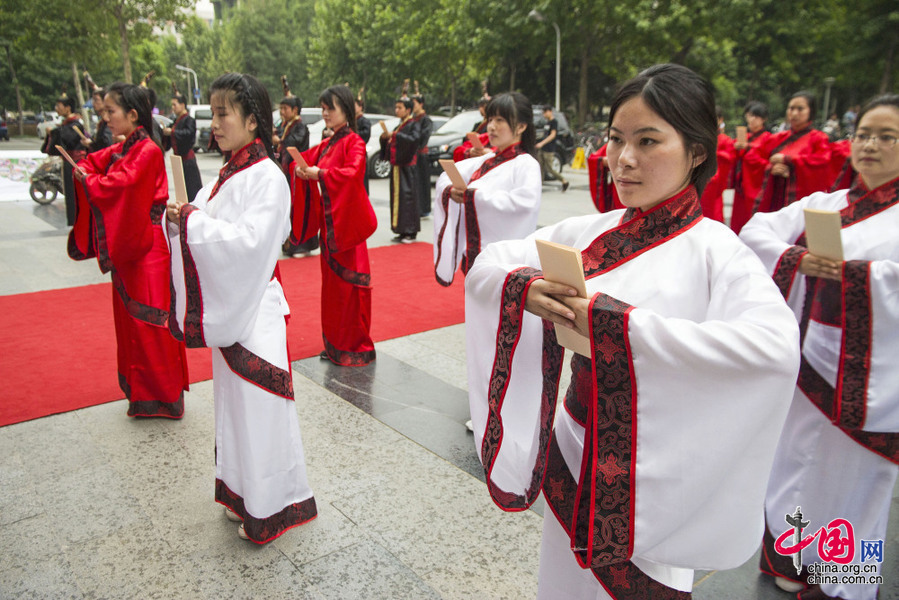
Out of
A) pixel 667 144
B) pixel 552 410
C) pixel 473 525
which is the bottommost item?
pixel 473 525

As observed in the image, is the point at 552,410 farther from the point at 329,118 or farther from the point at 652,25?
the point at 652,25

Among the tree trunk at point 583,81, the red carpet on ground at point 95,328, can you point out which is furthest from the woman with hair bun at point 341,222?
the tree trunk at point 583,81

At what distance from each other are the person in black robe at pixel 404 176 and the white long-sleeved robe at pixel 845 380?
6.10 meters

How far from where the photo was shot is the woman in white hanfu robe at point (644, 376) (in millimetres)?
1223

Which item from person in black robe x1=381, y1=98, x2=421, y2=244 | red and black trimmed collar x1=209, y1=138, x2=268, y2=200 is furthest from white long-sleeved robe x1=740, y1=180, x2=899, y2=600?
person in black robe x1=381, y1=98, x2=421, y2=244

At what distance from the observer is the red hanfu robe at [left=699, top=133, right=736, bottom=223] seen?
22.6 feet

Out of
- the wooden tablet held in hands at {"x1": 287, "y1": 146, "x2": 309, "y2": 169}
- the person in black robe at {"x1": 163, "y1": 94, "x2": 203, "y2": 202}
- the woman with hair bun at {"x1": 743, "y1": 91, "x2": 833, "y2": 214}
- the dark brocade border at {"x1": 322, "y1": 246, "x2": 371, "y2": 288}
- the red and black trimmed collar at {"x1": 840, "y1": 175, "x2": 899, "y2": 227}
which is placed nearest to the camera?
the red and black trimmed collar at {"x1": 840, "y1": 175, "x2": 899, "y2": 227}

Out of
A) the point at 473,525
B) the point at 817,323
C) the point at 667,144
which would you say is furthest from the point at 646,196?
the point at 473,525

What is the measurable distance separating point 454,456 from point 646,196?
2137mm

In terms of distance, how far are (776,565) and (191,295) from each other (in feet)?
7.45

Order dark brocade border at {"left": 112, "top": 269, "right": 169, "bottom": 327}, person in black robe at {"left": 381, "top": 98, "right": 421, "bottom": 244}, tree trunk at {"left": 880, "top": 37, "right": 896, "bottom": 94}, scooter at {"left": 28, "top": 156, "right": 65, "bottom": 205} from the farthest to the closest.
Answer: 1. tree trunk at {"left": 880, "top": 37, "right": 896, "bottom": 94}
2. scooter at {"left": 28, "top": 156, "right": 65, "bottom": 205}
3. person in black robe at {"left": 381, "top": 98, "right": 421, "bottom": 244}
4. dark brocade border at {"left": 112, "top": 269, "right": 169, "bottom": 327}

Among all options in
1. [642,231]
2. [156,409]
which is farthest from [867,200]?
[156,409]

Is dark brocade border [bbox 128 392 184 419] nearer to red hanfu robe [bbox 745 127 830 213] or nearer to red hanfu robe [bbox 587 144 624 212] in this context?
red hanfu robe [bbox 587 144 624 212]

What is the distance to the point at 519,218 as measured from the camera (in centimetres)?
351
